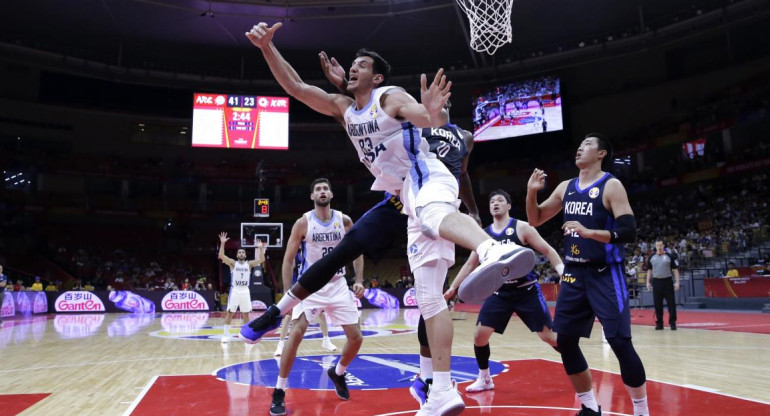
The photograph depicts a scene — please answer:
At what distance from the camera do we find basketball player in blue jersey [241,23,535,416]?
3.30 m

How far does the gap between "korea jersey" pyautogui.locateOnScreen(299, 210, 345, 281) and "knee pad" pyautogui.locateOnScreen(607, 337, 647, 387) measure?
3.17 m

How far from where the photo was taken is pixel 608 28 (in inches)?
1199

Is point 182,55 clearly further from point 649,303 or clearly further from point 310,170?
point 649,303

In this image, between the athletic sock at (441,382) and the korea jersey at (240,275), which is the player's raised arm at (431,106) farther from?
the korea jersey at (240,275)

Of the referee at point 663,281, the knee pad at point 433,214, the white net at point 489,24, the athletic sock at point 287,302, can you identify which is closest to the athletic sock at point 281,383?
the athletic sock at point 287,302

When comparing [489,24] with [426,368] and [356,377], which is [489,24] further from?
[426,368]

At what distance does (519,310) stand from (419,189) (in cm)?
261

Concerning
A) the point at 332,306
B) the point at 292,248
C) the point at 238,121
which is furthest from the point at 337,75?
the point at 238,121

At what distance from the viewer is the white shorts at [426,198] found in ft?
12.0

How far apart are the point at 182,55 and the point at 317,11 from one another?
35.9 ft

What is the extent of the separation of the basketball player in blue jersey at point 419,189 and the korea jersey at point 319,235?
7.05 ft

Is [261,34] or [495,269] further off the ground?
[261,34]

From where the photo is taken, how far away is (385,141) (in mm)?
3959


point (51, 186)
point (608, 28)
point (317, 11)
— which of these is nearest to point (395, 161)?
point (317, 11)
